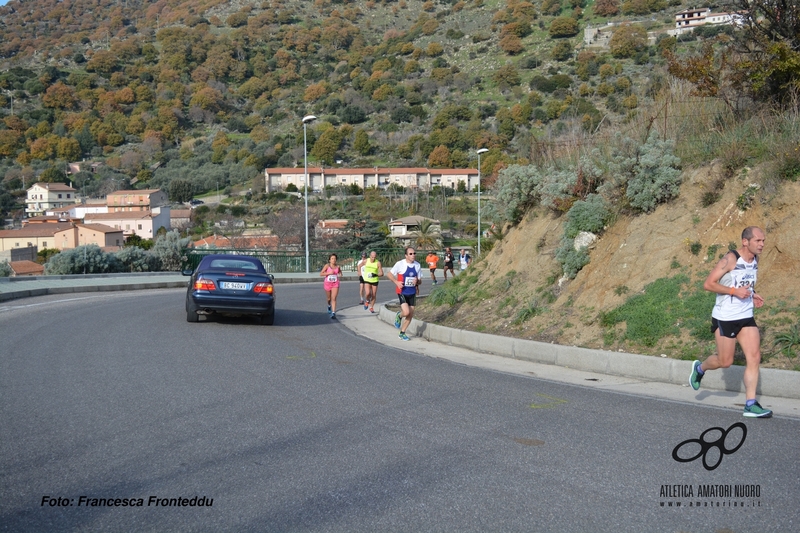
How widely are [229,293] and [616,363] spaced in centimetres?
814

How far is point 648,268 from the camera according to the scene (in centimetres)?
1242

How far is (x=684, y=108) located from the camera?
15000mm

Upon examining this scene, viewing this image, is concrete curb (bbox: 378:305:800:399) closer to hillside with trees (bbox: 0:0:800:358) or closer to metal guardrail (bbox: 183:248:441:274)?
hillside with trees (bbox: 0:0:800:358)

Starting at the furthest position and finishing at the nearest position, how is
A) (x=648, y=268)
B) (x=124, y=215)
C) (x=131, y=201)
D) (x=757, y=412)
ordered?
(x=131, y=201) < (x=124, y=215) < (x=648, y=268) < (x=757, y=412)

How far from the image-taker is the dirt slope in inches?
415

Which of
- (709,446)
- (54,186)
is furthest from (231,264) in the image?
(54,186)

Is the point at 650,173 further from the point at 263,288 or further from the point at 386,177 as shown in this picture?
the point at 386,177

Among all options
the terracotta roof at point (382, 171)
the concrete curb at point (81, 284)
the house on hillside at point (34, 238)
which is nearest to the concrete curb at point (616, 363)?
the concrete curb at point (81, 284)

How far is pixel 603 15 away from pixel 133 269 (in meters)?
119

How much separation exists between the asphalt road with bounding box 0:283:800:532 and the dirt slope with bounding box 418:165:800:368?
249 centimetres

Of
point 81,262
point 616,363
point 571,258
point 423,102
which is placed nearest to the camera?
point 616,363

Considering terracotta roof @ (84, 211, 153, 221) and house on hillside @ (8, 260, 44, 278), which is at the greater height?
terracotta roof @ (84, 211, 153, 221)

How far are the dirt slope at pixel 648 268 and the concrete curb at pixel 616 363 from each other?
0.60 m

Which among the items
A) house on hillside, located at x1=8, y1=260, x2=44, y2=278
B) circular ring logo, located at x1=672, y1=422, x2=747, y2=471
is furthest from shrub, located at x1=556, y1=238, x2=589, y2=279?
house on hillside, located at x1=8, y1=260, x2=44, y2=278
